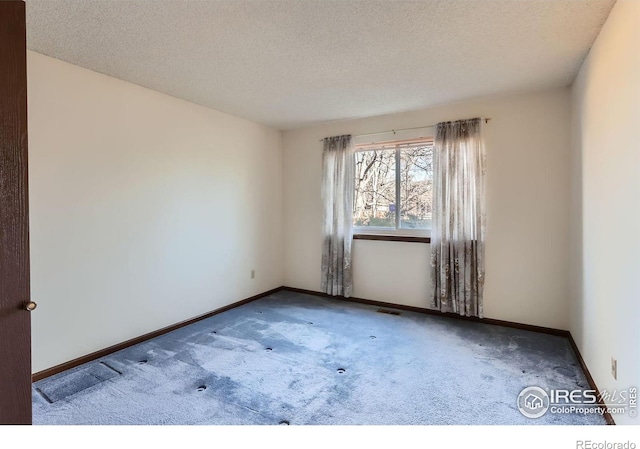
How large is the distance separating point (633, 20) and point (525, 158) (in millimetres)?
1925

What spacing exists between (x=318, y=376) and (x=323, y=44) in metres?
A: 2.38

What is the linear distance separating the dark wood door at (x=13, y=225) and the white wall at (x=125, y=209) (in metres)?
1.48

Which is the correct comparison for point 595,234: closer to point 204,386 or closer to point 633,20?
point 633,20

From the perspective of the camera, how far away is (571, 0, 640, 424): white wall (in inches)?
63.8

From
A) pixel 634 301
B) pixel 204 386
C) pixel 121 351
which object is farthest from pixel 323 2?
pixel 121 351

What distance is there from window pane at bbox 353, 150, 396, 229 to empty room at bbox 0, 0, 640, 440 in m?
0.03

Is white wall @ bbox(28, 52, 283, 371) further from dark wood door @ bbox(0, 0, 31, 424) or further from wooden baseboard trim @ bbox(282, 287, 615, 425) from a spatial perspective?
dark wood door @ bbox(0, 0, 31, 424)

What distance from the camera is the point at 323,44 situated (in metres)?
2.35

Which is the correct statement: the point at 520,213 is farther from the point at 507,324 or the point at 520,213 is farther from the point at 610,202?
the point at 610,202

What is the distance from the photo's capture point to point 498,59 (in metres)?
2.60

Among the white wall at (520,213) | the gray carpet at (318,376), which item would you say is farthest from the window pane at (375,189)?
the gray carpet at (318,376)

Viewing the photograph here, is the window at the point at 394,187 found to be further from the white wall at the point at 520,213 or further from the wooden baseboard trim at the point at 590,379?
the wooden baseboard trim at the point at 590,379

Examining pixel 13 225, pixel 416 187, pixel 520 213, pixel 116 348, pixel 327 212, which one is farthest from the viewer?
pixel 327 212

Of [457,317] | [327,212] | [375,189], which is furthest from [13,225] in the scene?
[457,317]
